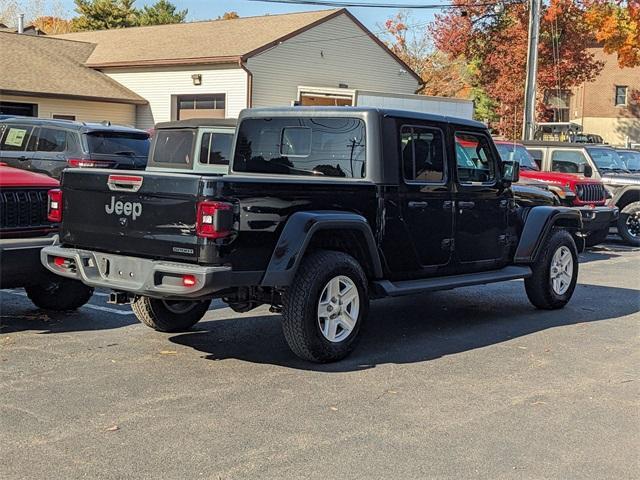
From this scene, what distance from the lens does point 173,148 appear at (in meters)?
10.8

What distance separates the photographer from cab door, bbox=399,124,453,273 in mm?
6922

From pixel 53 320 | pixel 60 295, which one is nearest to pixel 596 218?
pixel 60 295

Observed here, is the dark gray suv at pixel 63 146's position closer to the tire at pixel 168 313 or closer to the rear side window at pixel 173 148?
the rear side window at pixel 173 148

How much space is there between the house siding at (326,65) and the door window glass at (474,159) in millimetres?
20009

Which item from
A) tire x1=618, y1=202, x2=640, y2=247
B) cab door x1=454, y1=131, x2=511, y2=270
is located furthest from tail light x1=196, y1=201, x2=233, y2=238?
tire x1=618, y1=202, x2=640, y2=247

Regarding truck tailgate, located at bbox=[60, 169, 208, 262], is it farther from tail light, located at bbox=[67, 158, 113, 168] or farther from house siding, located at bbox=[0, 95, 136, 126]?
house siding, located at bbox=[0, 95, 136, 126]

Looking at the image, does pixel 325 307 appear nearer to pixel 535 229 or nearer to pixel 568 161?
pixel 535 229

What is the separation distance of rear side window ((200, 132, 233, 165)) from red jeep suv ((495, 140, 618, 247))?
5600mm

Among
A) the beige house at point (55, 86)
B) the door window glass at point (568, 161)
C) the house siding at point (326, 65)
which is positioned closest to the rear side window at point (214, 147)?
the door window glass at point (568, 161)

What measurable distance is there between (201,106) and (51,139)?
50.1ft

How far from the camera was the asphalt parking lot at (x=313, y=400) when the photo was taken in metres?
4.24

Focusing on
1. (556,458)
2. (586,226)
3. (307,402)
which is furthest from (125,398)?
(586,226)

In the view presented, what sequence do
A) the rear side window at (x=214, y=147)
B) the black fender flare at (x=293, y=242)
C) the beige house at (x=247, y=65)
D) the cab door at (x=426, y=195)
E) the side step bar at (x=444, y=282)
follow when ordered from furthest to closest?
the beige house at (x=247, y=65), the rear side window at (x=214, y=147), the cab door at (x=426, y=195), the side step bar at (x=444, y=282), the black fender flare at (x=293, y=242)

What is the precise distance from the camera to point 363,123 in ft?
22.2
